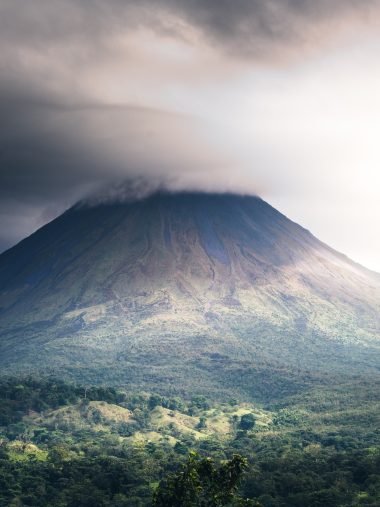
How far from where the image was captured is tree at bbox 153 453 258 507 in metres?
47.7

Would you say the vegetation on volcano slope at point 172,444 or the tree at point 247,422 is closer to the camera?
the vegetation on volcano slope at point 172,444

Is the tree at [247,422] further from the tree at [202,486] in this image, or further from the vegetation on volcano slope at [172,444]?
the tree at [202,486]

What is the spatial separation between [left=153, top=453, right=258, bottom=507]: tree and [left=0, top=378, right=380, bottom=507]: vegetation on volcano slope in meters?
0.33

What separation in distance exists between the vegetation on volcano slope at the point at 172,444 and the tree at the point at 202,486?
33 centimetres

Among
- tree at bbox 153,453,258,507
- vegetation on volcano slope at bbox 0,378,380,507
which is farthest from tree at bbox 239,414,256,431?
tree at bbox 153,453,258,507

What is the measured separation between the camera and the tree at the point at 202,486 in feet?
156

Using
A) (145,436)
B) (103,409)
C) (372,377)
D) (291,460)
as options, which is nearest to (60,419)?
(103,409)

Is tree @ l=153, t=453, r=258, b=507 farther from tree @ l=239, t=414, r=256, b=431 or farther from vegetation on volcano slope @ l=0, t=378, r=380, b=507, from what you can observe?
tree @ l=239, t=414, r=256, b=431

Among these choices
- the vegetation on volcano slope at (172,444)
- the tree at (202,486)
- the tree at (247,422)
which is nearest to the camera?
the tree at (202,486)

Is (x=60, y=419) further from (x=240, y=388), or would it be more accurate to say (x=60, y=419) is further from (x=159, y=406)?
(x=240, y=388)

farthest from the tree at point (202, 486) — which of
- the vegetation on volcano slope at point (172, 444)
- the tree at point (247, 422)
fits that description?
the tree at point (247, 422)

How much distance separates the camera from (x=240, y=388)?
169500mm

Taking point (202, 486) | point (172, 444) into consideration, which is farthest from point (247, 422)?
point (202, 486)

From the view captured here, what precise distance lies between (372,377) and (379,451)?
8312cm
